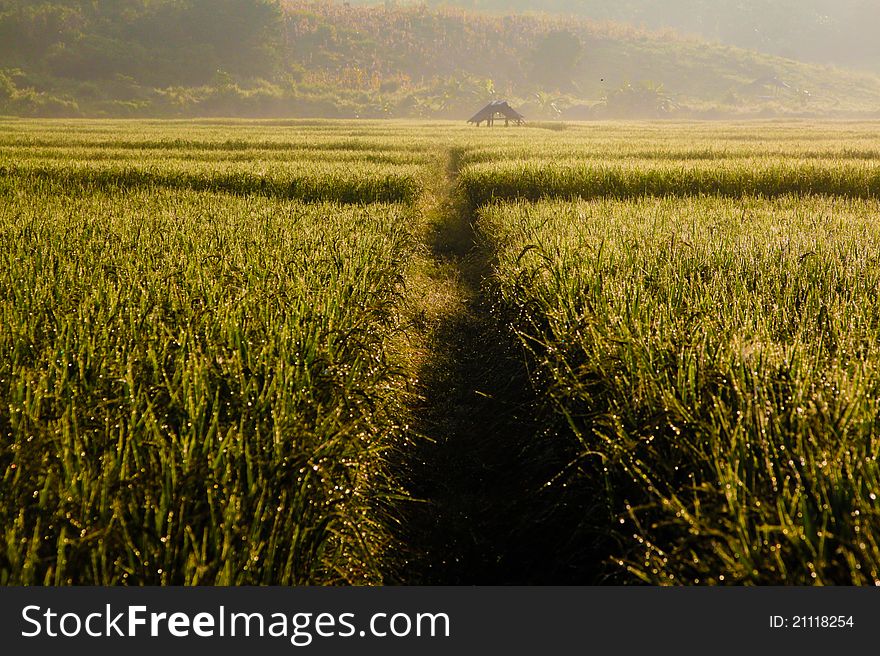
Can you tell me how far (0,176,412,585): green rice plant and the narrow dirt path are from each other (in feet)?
0.70

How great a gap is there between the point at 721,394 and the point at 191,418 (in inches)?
72.5

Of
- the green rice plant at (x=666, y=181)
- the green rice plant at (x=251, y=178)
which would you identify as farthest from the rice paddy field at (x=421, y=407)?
the green rice plant at (x=666, y=181)

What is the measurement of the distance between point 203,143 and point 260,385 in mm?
15100

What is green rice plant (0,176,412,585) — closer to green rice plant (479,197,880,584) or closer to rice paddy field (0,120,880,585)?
rice paddy field (0,120,880,585)

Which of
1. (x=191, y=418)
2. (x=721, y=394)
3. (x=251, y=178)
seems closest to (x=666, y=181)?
(x=251, y=178)

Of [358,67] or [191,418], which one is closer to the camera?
[191,418]

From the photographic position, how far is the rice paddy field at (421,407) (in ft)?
5.38

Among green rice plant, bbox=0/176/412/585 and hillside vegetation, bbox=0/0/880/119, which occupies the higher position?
hillside vegetation, bbox=0/0/880/119

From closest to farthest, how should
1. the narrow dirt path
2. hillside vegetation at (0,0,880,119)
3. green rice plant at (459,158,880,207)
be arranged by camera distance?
1. the narrow dirt path
2. green rice plant at (459,158,880,207)
3. hillside vegetation at (0,0,880,119)

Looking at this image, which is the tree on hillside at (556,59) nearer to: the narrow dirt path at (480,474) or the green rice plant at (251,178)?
the green rice plant at (251,178)

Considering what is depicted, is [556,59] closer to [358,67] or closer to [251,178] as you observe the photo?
[358,67]

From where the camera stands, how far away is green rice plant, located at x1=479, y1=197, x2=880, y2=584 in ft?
5.15

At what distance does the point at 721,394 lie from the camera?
218 cm

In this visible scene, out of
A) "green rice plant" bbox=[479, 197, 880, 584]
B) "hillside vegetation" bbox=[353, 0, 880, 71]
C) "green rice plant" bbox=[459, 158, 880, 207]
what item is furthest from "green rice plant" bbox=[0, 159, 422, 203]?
"hillside vegetation" bbox=[353, 0, 880, 71]
